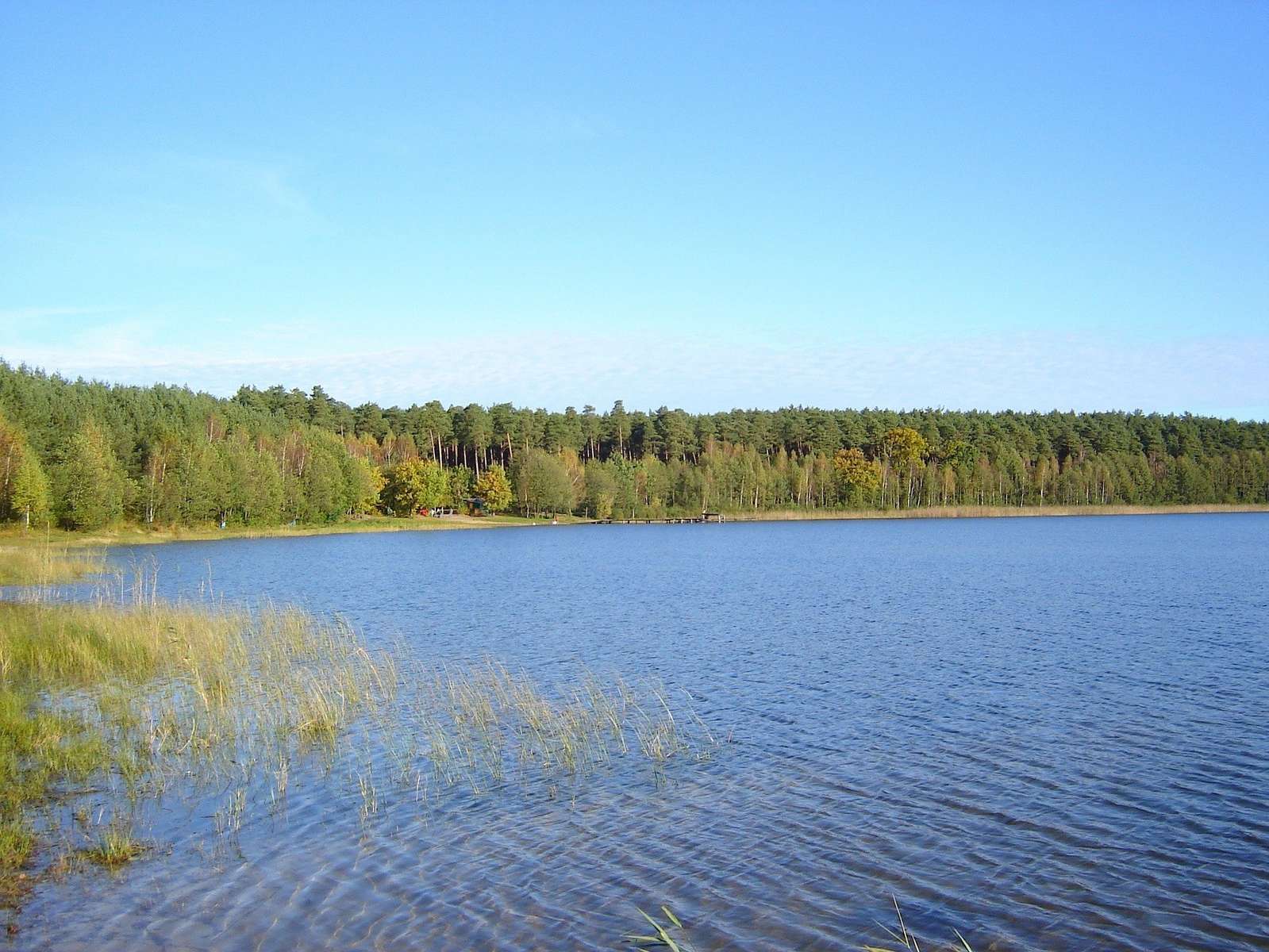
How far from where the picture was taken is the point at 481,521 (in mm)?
115312

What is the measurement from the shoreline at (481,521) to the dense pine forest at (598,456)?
1561 millimetres

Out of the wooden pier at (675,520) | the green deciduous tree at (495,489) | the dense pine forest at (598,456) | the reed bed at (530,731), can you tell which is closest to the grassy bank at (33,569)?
the reed bed at (530,731)

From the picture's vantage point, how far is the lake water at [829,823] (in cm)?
879

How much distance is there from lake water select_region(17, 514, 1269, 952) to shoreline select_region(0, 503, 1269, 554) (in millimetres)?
50805

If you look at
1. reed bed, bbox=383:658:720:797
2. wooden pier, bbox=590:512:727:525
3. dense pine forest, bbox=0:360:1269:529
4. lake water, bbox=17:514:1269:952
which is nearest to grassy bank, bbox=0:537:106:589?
lake water, bbox=17:514:1269:952

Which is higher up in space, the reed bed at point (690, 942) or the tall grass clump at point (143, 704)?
the tall grass clump at point (143, 704)

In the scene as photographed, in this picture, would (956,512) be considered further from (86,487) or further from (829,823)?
(829,823)

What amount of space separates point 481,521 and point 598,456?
44.4 metres

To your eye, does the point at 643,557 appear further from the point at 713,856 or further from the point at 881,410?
the point at 881,410

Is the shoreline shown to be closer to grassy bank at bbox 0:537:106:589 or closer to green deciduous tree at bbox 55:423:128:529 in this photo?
green deciduous tree at bbox 55:423:128:529

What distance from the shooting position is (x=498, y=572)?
5212 centimetres

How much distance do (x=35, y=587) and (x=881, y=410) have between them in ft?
467

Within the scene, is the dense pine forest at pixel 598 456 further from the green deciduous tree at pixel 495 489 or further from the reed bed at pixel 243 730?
the reed bed at pixel 243 730

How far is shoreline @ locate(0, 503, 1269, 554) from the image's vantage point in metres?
69.3
